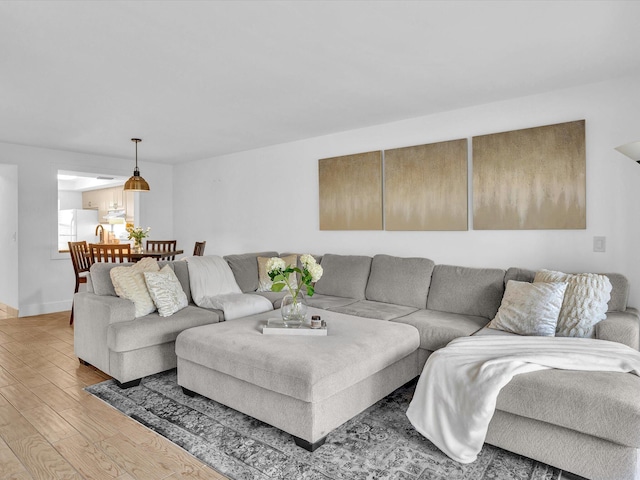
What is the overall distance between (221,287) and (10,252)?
3777 mm

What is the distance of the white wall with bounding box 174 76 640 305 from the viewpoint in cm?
308

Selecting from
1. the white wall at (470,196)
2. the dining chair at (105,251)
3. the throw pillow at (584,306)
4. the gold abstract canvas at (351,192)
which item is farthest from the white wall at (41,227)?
the throw pillow at (584,306)

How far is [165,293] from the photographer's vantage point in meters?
3.36

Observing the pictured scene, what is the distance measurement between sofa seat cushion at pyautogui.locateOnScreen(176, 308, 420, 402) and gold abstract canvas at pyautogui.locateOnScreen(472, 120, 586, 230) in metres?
1.49

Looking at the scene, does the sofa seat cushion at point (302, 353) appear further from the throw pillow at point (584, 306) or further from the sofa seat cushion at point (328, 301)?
the throw pillow at point (584, 306)

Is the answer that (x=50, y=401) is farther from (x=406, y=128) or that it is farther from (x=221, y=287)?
(x=406, y=128)

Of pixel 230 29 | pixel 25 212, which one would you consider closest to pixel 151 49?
pixel 230 29

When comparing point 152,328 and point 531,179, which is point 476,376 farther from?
point 152,328

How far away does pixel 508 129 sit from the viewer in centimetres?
356

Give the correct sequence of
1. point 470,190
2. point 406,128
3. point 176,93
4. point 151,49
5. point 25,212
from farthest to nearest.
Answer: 1. point 25,212
2. point 406,128
3. point 470,190
4. point 176,93
5. point 151,49

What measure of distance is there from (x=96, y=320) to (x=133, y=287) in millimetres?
370

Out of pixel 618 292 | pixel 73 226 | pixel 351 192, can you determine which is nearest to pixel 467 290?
pixel 618 292

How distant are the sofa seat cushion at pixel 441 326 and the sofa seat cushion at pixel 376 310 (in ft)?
0.42

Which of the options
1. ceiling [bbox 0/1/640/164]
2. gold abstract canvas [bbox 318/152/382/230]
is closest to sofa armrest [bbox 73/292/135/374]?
ceiling [bbox 0/1/640/164]
